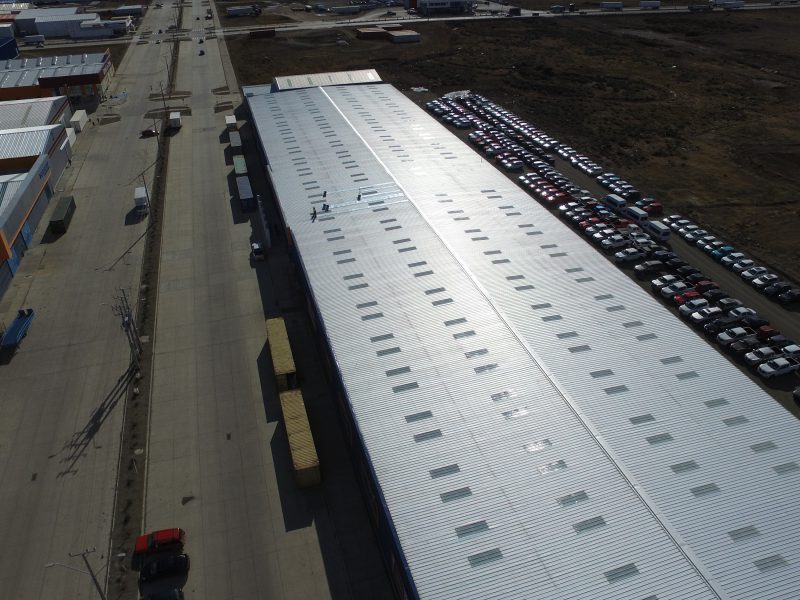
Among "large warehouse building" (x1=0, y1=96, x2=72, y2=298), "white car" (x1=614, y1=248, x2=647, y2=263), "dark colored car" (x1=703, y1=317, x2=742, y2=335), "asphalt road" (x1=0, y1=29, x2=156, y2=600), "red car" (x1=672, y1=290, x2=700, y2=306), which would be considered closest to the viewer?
"asphalt road" (x1=0, y1=29, x2=156, y2=600)

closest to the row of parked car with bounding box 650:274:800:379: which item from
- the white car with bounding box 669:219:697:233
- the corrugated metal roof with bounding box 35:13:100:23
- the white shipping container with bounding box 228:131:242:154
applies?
the white car with bounding box 669:219:697:233

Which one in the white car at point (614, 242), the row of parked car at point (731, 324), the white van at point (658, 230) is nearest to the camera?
the row of parked car at point (731, 324)

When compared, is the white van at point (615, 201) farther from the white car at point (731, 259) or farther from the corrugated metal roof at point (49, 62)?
the corrugated metal roof at point (49, 62)

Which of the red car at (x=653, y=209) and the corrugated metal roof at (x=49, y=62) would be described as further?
the corrugated metal roof at (x=49, y=62)

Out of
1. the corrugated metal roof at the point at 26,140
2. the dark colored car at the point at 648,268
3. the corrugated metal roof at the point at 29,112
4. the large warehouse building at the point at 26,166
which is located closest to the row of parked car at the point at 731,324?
the dark colored car at the point at 648,268

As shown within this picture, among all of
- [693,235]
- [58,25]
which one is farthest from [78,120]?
[58,25]

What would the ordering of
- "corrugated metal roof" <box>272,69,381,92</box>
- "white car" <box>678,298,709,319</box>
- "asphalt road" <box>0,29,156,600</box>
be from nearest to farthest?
"asphalt road" <box>0,29,156,600</box> < "white car" <box>678,298,709,319</box> < "corrugated metal roof" <box>272,69,381,92</box>

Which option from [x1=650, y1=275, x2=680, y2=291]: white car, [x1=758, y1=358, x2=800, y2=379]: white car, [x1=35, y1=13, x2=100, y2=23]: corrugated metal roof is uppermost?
[x1=35, y1=13, x2=100, y2=23]: corrugated metal roof

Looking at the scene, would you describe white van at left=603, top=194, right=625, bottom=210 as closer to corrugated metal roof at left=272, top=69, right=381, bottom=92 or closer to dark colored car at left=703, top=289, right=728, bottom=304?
dark colored car at left=703, top=289, right=728, bottom=304
